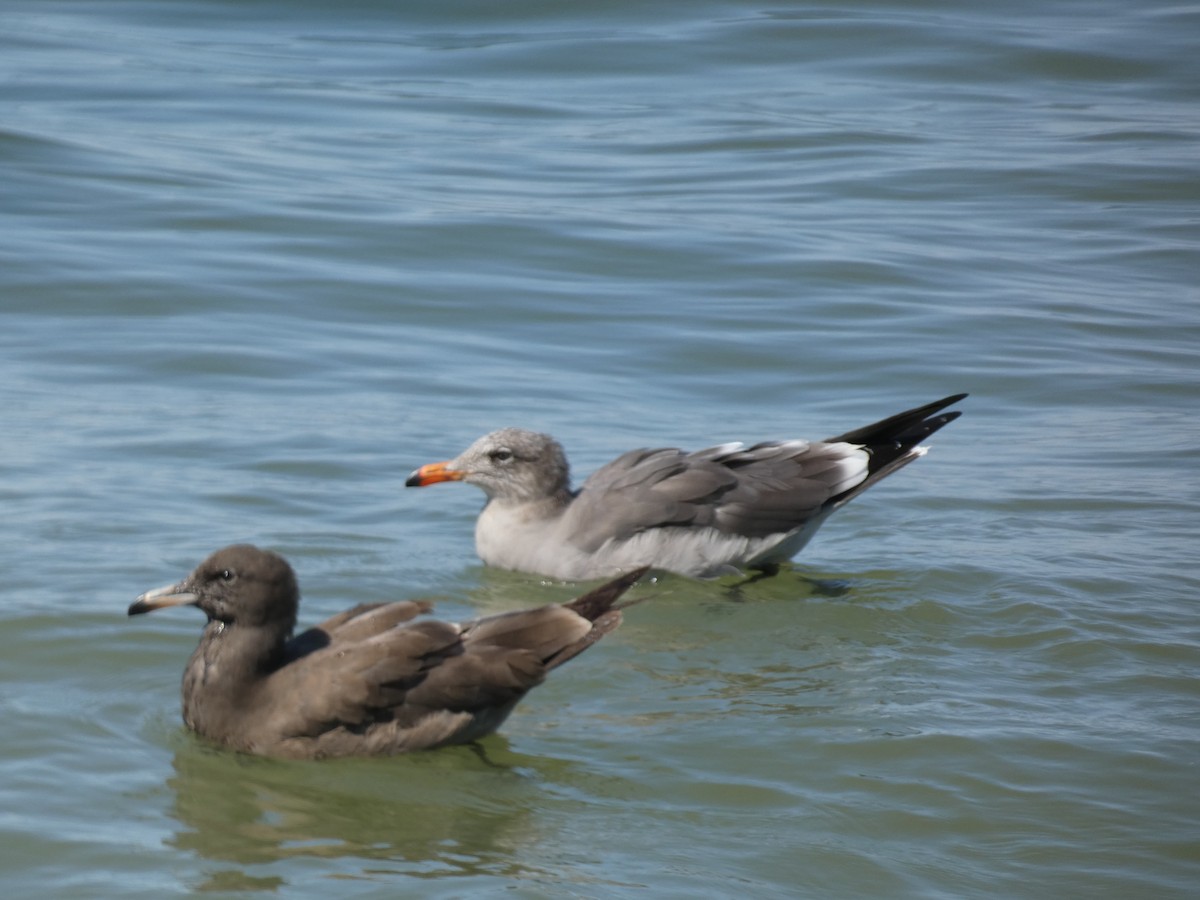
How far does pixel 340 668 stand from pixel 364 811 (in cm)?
64

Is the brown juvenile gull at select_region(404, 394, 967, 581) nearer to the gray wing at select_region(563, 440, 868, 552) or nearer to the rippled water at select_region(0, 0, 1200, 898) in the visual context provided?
the gray wing at select_region(563, 440, 868, 552)

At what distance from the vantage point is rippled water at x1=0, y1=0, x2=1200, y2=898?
6.38 metres

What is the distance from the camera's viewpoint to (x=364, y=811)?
6.41m

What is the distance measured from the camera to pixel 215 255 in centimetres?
1509

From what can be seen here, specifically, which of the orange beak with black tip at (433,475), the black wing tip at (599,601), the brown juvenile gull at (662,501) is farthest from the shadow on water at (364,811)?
the orange beak with black tip at (433,475)

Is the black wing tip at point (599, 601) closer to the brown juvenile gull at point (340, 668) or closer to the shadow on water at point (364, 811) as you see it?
the brown juvenile gull at point (340, 668)

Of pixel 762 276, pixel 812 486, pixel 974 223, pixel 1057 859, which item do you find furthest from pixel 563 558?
pixel 974 223

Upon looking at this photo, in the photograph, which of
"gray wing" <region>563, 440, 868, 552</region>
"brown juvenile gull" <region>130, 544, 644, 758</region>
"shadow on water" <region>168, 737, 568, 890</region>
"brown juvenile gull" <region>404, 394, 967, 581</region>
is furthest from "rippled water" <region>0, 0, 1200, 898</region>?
"gray wing" <region>563, 440, 868, 552</region>

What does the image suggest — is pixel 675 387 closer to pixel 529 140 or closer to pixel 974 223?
pixel 974 223

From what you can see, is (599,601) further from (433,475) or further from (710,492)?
(433,475)

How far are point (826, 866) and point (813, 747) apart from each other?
3.15 ft

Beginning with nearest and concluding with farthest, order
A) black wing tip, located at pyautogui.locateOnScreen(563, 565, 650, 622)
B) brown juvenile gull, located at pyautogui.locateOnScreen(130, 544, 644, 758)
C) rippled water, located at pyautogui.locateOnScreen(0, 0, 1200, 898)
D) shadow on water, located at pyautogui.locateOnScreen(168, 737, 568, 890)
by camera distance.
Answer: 1. shadow on water, located at pyautogui.locateOnScreen(168, 737, 568, 890)
2. rippled water, located at pyautogui.locateOnScreen(0, 0, 1200, 898)
3. brown juvenile gull, located at pyautogui.locateOnScreen(130, 544, 644, 758)
4. black wing tip, located at pyautogui.locateOnScreen(563, 565, 650, 622)

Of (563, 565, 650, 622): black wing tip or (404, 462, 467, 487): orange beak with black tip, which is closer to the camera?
Answer: (563, 565, 650, 622): black wing tip

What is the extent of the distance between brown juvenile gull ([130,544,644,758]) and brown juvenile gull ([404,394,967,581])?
7.08 feet
